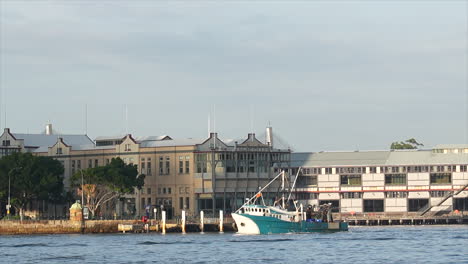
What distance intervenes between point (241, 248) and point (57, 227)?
54.2m

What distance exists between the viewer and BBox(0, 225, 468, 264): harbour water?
124812 millimetres

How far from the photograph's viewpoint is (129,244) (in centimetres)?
15200

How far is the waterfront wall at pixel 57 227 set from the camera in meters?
188

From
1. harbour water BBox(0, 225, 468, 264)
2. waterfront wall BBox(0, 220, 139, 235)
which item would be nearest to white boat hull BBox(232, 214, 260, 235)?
harbour water BBox(0, 225, 468, 264)

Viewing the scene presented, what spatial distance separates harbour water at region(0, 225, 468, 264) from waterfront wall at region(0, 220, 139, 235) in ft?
26.5

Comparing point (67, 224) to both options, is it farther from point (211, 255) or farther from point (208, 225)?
point (211, 255)

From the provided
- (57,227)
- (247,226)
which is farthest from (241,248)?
(57,227)

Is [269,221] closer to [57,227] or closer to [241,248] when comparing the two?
[57,227]

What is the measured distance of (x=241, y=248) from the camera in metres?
141

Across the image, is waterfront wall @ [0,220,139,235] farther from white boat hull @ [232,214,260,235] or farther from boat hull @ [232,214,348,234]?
boat hull @ [232,214,348,234]

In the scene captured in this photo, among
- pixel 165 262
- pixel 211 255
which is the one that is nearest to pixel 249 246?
pixel 211 255

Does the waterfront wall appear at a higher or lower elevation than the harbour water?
higher

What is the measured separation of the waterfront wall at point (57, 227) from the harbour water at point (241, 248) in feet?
26.5

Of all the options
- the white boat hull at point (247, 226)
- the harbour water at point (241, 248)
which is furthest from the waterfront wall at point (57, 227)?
the white boat hull at point (247, 226)
